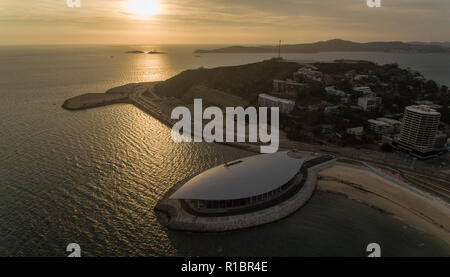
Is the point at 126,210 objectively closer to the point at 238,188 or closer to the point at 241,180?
the point at 238,188

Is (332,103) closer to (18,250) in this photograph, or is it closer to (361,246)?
(361,246)

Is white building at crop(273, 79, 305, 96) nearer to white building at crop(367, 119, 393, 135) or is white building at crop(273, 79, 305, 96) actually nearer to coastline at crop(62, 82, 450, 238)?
white building at crop(367, 119, 393, 135)

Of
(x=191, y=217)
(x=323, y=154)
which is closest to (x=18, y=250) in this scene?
(x=191, y=217)

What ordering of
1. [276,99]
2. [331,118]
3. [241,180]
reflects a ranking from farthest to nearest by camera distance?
[276,99], [331,118], [241,180]

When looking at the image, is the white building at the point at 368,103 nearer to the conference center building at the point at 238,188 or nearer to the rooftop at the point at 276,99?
the rooftop at the point at 276,99

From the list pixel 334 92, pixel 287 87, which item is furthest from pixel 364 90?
pixel 287 87

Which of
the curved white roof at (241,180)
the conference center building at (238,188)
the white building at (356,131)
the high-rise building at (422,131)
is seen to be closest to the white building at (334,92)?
the white building at (356,131)

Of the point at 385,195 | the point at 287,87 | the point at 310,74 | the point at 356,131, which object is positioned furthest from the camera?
the point at 310,74
